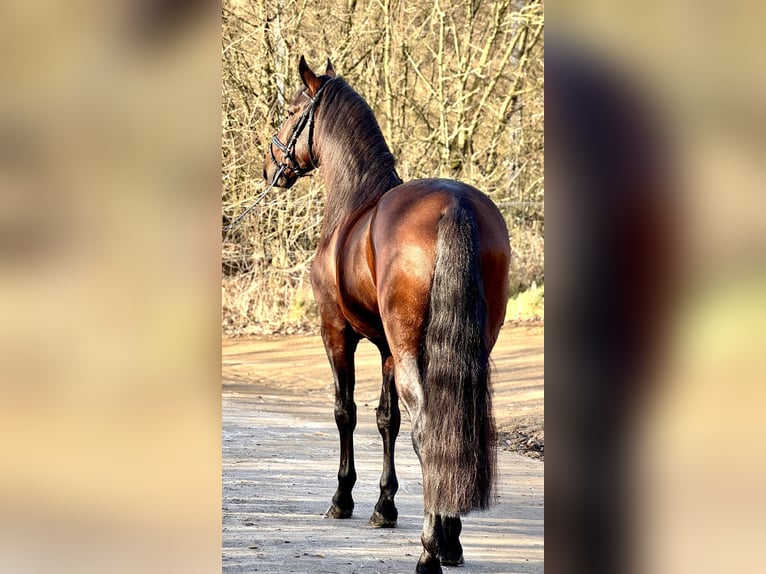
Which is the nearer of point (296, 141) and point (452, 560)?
point (452, 560)

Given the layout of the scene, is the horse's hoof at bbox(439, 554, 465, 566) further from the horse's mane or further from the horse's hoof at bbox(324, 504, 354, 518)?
the horse's mane

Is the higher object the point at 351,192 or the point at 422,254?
the point at 351,192

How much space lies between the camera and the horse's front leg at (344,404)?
5.26 m

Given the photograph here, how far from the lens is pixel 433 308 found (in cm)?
387

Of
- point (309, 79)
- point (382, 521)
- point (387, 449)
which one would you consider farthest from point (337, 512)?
point (309, 79)

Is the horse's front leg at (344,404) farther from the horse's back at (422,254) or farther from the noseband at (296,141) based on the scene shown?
the noseband at (296,141)

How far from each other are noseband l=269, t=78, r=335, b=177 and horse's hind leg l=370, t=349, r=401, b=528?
1.39m

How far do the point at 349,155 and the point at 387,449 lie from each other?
1.67 meters
